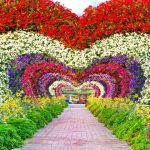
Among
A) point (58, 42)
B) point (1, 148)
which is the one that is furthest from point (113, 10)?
point (1, 148)

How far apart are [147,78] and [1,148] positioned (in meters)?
6.99

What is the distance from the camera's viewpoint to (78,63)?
1608 centimetres

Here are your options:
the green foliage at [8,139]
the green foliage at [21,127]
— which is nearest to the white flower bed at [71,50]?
the green foliage at [21,127]

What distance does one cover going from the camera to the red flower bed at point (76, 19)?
13484 millimetres

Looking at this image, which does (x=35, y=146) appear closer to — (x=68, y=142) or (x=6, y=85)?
(x=68, y=142)

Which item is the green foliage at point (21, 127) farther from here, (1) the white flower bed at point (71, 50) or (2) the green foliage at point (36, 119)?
(2) the green foliage at point (36, 119)

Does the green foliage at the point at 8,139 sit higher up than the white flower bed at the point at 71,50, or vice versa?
the white flower bed at the point at 71,50

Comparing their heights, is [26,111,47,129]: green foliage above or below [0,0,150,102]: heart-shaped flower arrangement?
below

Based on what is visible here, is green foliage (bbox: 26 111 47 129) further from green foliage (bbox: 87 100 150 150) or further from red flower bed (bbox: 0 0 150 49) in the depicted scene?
red flower bed (bbox: 0 0 150 49)

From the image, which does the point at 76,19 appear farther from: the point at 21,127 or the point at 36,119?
the point at 36,119

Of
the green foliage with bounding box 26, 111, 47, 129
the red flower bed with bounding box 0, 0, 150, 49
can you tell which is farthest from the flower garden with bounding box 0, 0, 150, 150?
the green foliage with bounding box 26, 111, 47, 129

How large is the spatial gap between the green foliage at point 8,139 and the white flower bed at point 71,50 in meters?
2.81

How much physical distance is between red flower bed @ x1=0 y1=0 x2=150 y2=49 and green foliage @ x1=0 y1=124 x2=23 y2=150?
2.95m

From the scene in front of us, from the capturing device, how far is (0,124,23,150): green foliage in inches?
430
